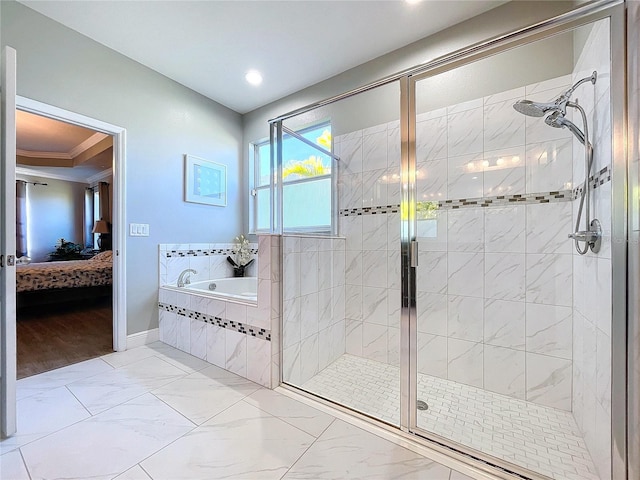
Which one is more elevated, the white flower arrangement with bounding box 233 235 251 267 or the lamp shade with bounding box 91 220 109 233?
the lamp shade with bounding box 91 220 109 233

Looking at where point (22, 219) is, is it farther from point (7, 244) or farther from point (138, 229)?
point (7, 244)

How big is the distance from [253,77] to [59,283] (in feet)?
12.2

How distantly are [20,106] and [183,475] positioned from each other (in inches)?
99.2

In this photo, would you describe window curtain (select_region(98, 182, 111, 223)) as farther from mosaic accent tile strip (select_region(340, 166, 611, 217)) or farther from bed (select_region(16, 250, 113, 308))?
mosaic accent tile strip (select_region(340, 166, 611, 217))

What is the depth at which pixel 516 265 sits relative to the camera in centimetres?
178

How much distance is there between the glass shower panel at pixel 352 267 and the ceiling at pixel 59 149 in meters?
3.32

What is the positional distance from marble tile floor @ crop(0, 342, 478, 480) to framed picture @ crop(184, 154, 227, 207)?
1.82 m

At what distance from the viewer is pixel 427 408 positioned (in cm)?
158

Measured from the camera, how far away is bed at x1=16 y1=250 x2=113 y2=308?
336 centimetres

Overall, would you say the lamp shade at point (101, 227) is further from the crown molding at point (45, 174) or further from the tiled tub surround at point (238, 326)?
the tiled tub surround at point (238, 326)

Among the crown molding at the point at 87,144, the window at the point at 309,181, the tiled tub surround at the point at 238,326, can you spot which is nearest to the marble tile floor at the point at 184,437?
the tiled tub surround at the point at 238,326

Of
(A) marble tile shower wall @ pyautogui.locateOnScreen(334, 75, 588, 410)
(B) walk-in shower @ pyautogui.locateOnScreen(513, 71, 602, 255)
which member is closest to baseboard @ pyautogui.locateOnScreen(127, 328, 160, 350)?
(A) marble tile shower wall @ pyautogui.locateOnScreen(334, 75, 588, 410)

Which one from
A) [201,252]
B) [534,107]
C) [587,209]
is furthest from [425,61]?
[201,252]

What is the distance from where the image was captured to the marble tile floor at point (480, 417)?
4.01 ft
